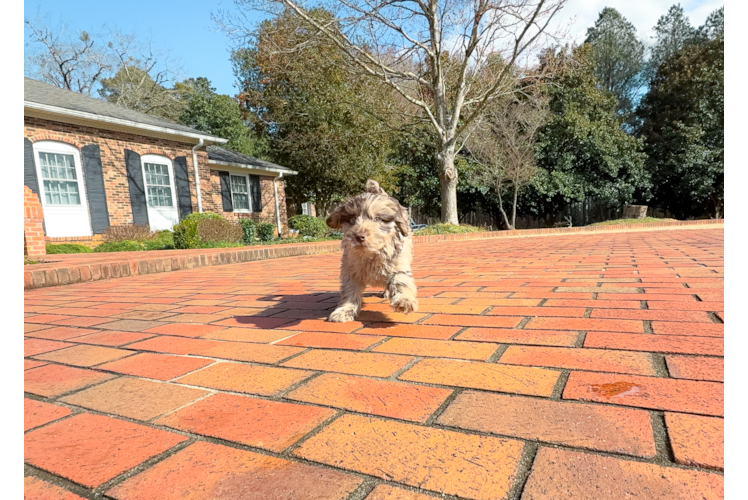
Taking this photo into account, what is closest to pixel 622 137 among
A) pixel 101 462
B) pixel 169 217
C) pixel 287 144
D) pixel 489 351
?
pixel 287 144

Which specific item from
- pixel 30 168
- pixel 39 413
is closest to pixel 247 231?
pixel 30 168

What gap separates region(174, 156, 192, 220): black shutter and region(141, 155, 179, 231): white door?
0.16m

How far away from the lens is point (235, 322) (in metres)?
2.72

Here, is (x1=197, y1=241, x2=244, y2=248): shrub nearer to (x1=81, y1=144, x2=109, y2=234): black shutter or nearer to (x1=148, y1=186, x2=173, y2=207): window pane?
(x1=81, y1=144, x2=109, y2=234): black shutter

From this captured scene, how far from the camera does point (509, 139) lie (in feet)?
62.5

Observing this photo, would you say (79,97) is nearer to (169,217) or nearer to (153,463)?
(169,217)

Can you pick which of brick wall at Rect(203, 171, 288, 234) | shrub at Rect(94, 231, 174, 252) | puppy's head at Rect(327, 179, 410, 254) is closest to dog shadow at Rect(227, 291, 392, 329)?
puppy's head at Rect(327, 179, 410, 254)

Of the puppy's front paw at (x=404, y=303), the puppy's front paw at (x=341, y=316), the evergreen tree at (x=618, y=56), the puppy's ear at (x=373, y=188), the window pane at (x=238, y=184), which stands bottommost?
the puppy's front paw at (x=341, y=316)

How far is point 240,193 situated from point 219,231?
8257 millimetres

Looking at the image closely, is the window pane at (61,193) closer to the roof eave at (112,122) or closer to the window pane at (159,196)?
the roof eave at (112,122)

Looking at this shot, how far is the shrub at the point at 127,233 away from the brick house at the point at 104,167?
34cm

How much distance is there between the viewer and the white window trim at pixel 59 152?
479 inches

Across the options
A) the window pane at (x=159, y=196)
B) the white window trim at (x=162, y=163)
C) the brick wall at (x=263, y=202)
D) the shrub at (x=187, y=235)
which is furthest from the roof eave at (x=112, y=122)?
the shrub at (x=187, y=235)
